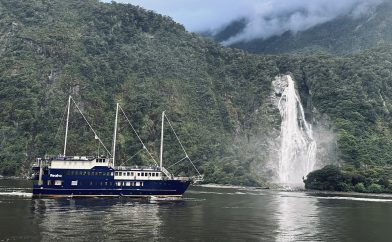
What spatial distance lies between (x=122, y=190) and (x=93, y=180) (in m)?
6.35

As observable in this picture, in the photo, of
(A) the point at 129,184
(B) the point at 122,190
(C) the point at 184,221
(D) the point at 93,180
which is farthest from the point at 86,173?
(C) the point at 184,221

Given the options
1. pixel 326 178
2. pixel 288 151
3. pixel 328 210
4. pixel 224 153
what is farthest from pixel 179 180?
pixel 288 151

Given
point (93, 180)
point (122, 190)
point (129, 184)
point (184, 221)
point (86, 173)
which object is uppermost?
point (86, 173)

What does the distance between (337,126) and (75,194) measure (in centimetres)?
12930

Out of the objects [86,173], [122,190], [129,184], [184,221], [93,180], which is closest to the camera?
[184,221]

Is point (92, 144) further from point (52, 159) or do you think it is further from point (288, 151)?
point (52, 159)

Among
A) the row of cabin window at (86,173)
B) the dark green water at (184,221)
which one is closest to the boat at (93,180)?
the row of cabin window at (86,173)

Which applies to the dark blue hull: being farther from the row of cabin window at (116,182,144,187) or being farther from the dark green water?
the dark green water

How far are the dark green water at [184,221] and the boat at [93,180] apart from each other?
11.4 ft

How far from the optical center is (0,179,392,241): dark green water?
178 ft

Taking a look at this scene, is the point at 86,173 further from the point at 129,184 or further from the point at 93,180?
the point at 129,184

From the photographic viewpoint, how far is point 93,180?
9619cm

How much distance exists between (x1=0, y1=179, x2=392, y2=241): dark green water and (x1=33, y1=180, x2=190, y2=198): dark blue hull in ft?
7.83

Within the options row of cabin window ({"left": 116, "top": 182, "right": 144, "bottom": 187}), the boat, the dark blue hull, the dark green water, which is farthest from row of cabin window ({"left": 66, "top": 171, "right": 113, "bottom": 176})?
the dark green water
